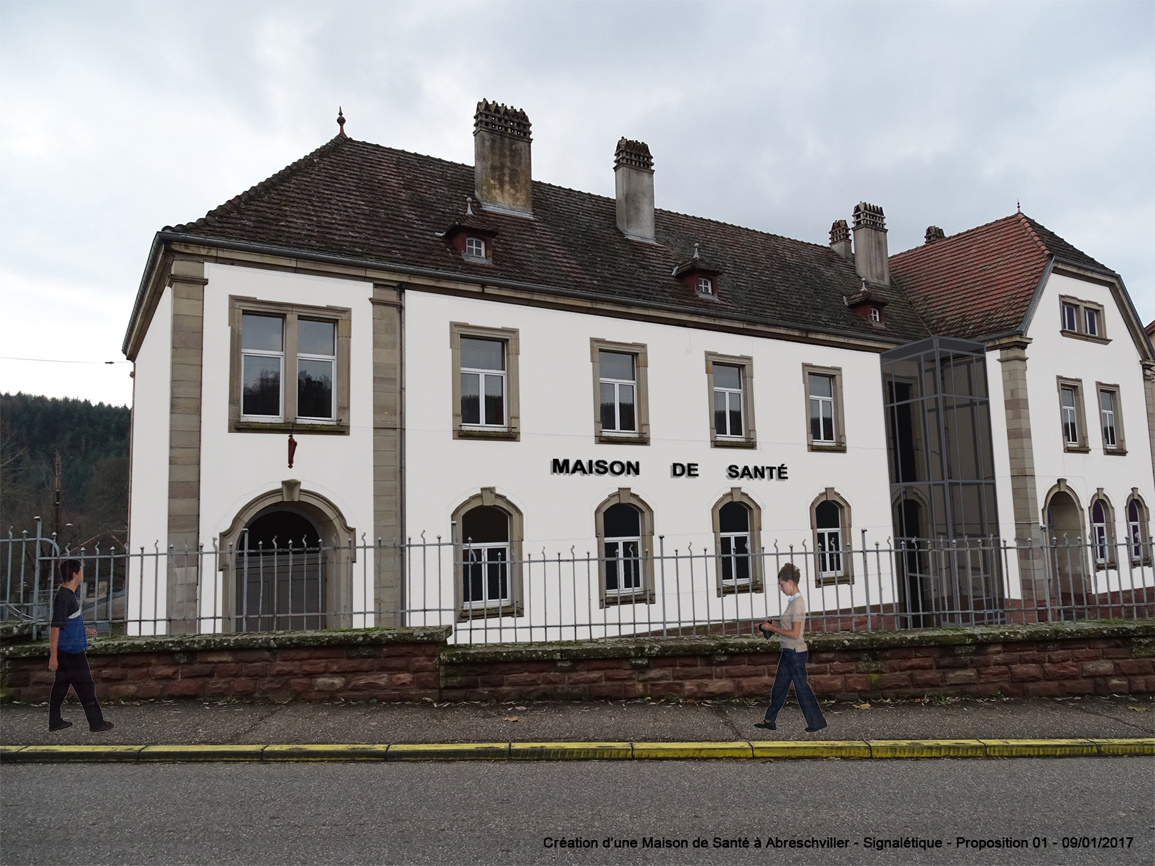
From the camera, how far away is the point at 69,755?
6766 millimetres

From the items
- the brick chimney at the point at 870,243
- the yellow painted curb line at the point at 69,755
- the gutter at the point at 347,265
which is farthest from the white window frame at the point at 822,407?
the yellow painted curb line at the point at 69,755

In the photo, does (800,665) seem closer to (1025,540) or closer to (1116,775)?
(1116,775)

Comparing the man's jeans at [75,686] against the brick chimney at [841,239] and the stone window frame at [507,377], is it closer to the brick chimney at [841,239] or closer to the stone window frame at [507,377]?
the stone window frame at [507,377]

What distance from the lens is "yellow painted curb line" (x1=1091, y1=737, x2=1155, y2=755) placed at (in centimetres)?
720

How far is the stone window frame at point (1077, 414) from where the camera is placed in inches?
875

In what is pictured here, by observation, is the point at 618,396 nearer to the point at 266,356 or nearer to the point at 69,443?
the point at 266,356

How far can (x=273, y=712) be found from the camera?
7.84m

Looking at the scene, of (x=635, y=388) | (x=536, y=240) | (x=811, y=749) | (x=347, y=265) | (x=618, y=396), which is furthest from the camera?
(x=536, y=240)

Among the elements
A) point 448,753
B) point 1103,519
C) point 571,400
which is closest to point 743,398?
point 571,400

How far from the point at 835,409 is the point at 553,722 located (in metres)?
14.6

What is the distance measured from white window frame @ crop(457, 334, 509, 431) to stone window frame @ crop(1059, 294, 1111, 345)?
17106mm

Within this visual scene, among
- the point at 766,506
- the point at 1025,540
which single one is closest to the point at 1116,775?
the point at 766,506

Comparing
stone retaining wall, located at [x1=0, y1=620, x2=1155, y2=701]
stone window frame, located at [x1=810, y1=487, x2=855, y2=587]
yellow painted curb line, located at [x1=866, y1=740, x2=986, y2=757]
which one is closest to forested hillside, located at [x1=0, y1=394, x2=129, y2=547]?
stone window frame, located at [x1=810, y1=487, x2=855, y2=587]

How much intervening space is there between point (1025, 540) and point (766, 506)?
7896 mm
